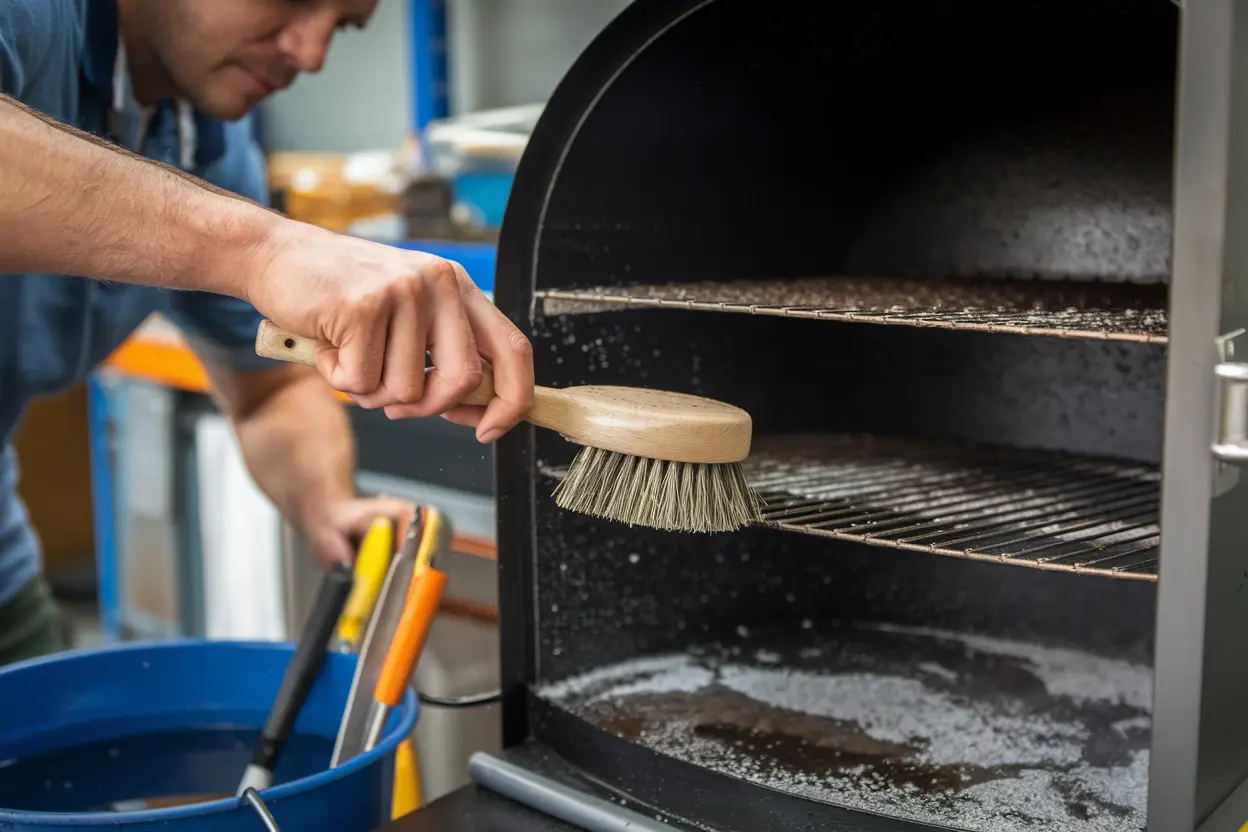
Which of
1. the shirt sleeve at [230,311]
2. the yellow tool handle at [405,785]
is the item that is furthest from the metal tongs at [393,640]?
the shirt sleeve at [230,311]

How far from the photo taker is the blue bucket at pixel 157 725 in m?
1.04

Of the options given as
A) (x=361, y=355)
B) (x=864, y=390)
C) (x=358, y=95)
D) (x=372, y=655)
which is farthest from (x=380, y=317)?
(x=358, y=95)

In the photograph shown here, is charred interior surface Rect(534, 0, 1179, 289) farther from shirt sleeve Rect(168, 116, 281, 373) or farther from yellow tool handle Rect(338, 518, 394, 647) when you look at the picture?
shirt sleeve Rect(168, 116, 281, 373)

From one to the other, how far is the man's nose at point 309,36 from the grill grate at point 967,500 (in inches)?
22.7

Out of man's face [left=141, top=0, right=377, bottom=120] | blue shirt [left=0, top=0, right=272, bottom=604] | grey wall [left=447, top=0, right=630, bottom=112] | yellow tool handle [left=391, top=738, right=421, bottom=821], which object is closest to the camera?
blue shirt [left=0, top=0, right=272, bottom=604]

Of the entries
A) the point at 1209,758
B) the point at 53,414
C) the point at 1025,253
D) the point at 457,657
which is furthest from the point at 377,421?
the point at 53,414

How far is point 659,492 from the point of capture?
0.91 m

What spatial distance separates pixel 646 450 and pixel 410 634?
26 centimetres

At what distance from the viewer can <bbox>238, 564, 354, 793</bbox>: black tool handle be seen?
1.03 metres

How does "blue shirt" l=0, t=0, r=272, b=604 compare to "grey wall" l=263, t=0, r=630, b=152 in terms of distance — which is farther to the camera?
"grey wall" l=263, t=0, r=630, b=152

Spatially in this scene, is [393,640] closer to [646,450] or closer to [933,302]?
[646,450]

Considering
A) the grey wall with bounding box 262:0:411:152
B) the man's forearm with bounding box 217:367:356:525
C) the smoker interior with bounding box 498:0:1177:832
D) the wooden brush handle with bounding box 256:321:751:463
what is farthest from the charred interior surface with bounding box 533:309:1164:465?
the grey wall with bounding box 262:0:411:152

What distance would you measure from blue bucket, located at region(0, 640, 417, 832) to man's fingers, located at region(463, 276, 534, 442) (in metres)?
0.30

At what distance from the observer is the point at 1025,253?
1.35 metres
